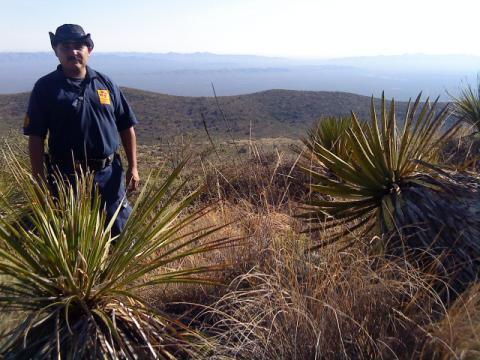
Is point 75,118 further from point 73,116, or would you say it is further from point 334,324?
point 334,324

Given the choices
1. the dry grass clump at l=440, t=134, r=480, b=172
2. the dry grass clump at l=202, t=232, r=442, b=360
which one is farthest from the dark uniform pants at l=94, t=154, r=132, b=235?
the dry grass clump at l=440, t=134, r=480, b=172

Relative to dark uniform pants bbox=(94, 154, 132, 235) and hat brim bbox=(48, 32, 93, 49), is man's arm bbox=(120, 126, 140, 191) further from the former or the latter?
hat brim bbox=(48, 32, 93, 49)

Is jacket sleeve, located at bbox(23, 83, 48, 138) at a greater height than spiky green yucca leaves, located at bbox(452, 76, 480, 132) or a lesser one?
greater

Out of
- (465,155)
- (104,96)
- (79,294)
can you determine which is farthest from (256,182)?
(465,155)

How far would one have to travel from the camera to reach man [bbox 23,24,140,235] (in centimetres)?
371

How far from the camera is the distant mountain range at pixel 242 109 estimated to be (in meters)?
37.7

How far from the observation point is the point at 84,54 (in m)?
3.84

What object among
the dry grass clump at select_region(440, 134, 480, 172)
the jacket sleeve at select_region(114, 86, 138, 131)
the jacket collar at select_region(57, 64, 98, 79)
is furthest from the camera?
the jacket sleeve at select_region(114, 86, 138, 131)

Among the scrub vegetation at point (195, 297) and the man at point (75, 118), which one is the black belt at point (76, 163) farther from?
the scrub vegetation at point (195, 297)

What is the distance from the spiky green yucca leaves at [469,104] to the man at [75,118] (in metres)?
6.54

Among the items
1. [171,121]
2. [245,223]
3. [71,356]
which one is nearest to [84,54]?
[245,223]

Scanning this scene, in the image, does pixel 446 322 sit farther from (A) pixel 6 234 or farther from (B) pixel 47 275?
(A) pixel 6 234

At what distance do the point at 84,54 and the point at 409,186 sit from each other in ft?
8.59

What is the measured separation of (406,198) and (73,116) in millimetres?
2496
